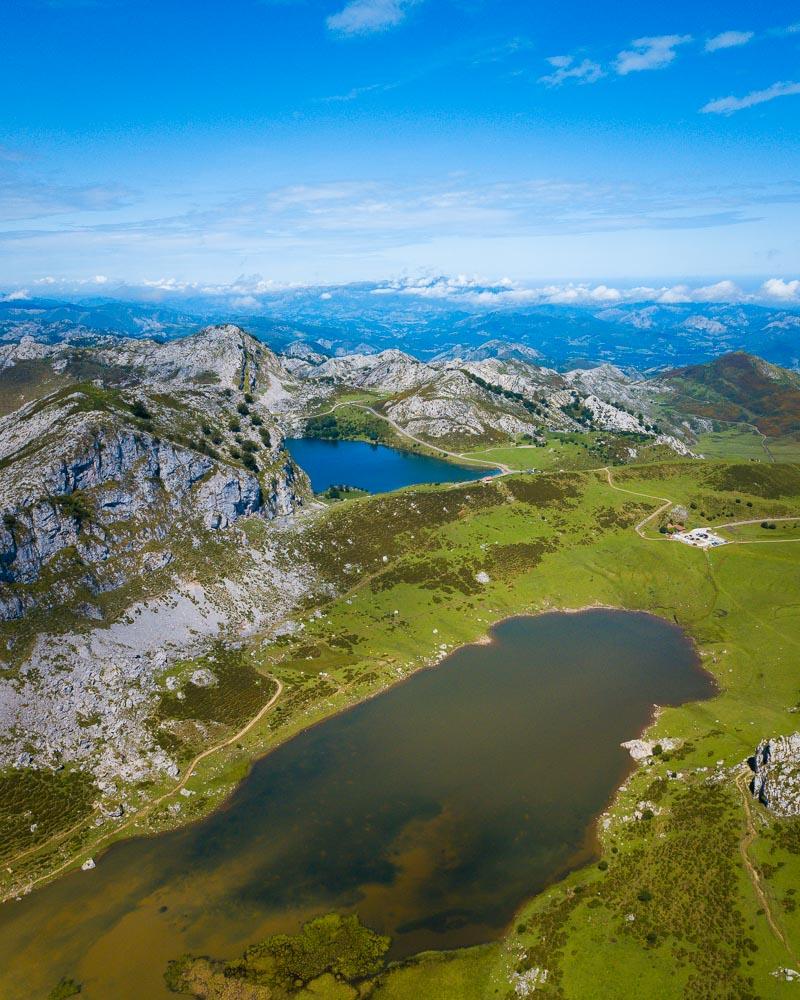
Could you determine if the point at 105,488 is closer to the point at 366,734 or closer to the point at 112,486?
the point at 112,486

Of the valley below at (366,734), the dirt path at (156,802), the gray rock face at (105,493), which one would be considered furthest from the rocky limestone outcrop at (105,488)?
the dirt path at (156,802)

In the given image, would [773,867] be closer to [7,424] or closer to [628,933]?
[628,933]

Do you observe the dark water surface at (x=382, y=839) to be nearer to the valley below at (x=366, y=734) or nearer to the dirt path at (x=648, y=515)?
the valley below at (x=366, y=734)

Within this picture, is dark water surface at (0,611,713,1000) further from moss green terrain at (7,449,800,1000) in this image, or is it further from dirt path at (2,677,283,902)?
moss green terrain at (7,449,800,1000)

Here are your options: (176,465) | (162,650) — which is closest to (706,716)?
(162,650)

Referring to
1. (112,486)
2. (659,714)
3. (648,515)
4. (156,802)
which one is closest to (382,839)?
(156,802)

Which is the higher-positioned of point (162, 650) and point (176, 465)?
point (176, 465)

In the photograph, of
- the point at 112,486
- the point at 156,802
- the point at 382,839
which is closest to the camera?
the point at 382,839

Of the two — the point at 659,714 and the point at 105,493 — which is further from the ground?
the point at 105,493
